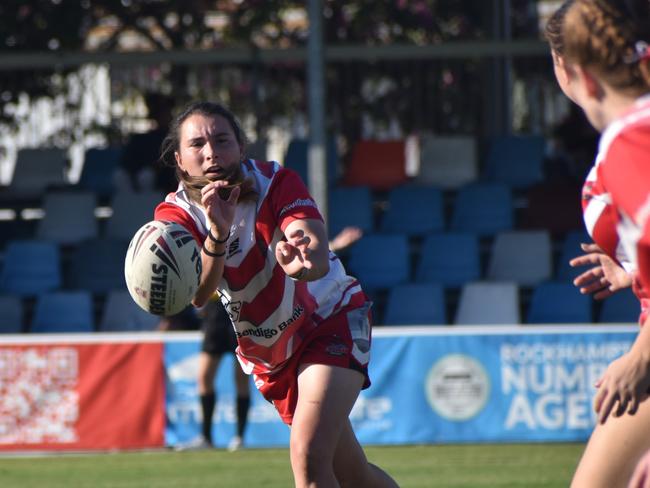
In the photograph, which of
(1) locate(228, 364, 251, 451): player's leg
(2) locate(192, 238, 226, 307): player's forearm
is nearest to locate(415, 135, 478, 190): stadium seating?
(1) locate(228, 364, 251, 451): player's leg

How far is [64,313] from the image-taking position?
40.9 ft

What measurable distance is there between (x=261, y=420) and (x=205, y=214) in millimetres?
6080

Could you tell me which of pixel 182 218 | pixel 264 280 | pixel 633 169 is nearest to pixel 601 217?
pixel 633 169

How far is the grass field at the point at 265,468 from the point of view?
28.0ft

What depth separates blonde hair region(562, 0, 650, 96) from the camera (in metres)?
3.08

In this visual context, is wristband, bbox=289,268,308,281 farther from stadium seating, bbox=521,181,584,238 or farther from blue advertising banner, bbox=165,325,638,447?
stadium seating, bbox=521,181,584,238

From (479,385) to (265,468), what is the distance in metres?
2.05

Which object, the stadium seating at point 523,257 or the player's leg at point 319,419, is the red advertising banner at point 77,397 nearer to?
the stadium seating at point 523,257

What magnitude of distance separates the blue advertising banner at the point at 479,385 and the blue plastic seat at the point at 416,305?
175cm

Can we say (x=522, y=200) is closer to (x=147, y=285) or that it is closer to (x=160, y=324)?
(x=160, y=324)

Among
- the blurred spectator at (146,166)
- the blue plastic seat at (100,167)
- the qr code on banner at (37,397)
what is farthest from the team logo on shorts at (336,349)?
the blue plastic seat at (100,167)

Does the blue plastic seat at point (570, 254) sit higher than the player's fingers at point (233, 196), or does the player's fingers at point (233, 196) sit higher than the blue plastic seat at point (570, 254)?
the player's fingers at point (233, 196)

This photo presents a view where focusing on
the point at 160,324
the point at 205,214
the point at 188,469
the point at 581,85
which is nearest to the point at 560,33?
the point at 581,85

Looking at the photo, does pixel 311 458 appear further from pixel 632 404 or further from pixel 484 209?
pixel 484 209
